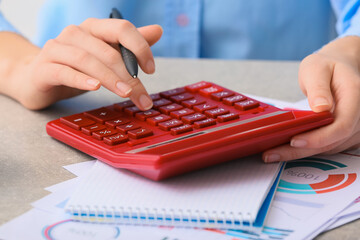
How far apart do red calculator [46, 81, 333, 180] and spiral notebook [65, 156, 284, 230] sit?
0.01 m

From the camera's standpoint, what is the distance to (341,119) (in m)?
0.48

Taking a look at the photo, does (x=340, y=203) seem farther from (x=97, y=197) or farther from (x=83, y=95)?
(x=83, y=95)

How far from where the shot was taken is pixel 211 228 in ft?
1.24

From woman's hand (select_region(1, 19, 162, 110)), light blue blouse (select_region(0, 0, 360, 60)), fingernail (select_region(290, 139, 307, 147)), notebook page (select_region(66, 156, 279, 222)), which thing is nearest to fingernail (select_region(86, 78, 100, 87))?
woman's hand (select_region(1, 19, 162, 110))

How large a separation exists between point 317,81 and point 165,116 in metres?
0.16

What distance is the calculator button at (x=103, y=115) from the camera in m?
0.52

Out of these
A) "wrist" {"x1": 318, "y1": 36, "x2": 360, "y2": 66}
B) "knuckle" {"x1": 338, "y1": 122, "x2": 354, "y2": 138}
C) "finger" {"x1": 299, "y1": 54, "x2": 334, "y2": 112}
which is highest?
"wrist" {"x1": 318, "y1": 36, "x2": 360, "y2": 66}

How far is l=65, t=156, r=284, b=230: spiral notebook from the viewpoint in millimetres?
380

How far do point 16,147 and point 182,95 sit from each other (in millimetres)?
193

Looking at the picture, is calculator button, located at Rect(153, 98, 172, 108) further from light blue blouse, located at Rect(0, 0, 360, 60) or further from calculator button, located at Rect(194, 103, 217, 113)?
light blue blouse, located at Rect(0, 0, 360, 60)

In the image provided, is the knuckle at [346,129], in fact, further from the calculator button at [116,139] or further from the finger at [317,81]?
the calculator button at [116,139]

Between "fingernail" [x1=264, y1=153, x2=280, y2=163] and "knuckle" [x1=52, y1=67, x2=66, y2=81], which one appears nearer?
"fingernail" [x1=264, y1=153, x2=280, y2=163]

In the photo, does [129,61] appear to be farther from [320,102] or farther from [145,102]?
[320,102]

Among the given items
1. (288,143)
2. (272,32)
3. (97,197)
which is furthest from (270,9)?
(97,197)
